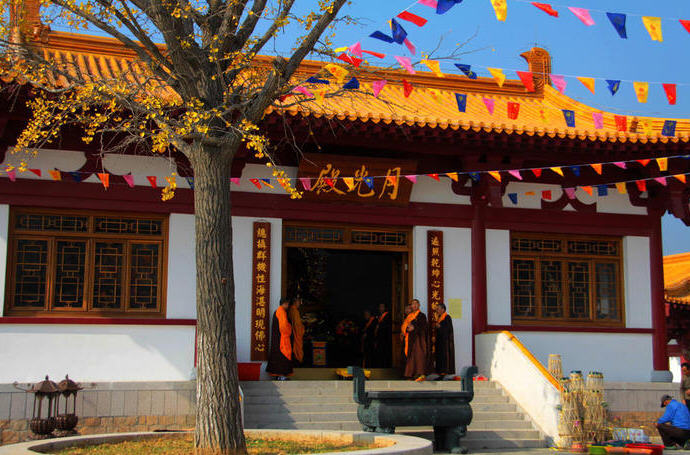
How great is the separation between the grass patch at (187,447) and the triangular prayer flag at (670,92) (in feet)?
17.4

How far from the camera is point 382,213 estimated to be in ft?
39.5

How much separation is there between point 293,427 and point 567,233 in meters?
5.21

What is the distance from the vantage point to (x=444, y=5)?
7.93 metres

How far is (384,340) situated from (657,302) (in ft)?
13.0

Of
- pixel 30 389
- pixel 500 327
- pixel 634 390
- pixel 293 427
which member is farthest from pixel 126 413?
pixel 634 390

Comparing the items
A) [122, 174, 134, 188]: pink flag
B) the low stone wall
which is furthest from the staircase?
[122, 174, 134, 188]: pink flag

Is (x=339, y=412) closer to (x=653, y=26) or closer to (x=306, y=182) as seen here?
(x=306, y=182)

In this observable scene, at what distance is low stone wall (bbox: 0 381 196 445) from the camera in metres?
9.52

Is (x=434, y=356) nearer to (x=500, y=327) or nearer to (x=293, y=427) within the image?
(x=500, y=327)

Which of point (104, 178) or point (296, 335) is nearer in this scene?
point (104, 178)

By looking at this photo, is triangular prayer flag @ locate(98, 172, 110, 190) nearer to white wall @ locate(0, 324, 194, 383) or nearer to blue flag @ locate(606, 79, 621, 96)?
white wall @ locate(0, 324, 194, 383)

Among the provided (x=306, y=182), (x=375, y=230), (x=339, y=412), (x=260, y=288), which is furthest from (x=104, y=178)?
(x=339, y=412)

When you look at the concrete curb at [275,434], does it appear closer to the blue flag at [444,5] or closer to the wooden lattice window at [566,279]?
the blue flag at [444,5]

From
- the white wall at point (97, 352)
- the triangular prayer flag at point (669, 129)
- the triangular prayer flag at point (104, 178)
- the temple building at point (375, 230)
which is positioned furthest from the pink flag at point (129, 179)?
the triangular prayer flag at point (669, 129)
